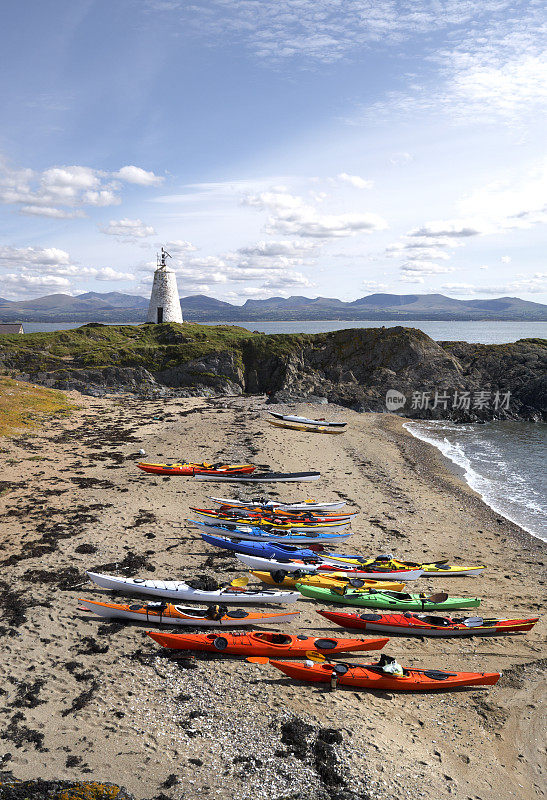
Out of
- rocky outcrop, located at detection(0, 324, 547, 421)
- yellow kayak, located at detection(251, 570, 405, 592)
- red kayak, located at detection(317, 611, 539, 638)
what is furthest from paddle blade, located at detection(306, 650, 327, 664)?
rocky outcrop, located at detection(0, 324, 547, 421)

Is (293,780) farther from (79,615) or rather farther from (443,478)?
(443,478)

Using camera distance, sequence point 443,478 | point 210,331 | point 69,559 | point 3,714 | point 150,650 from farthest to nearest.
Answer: point 210,331 → point 443,478 → point 69,559 → point 150,650 → point 3,714

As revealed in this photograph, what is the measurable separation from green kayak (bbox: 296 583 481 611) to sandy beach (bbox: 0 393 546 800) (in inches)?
32.1

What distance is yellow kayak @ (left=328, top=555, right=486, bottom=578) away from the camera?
627 inches

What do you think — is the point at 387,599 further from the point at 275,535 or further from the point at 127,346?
the point at 127,346

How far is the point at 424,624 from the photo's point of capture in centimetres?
1327

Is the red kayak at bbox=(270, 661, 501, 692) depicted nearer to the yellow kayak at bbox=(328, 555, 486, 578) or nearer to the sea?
the yellow kayak at bbox=(328, 555, 486, 578)

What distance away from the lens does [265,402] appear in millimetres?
51312

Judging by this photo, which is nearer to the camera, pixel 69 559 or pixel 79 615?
pixel 79 615

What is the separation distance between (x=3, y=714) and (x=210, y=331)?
194 feet

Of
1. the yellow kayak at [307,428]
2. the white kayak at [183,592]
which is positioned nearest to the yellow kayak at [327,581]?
the white kayak at [183,592]

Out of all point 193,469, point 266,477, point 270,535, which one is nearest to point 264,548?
point 270,535

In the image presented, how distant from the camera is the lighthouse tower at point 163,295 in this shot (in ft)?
224

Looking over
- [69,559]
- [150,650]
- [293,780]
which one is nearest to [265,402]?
[69,559]
